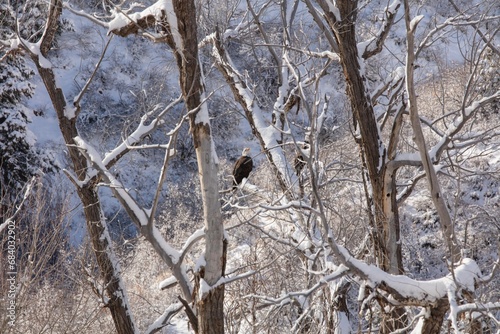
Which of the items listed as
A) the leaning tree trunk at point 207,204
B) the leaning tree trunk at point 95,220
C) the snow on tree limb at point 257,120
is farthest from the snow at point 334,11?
the leaning tree trunk at point 95,220

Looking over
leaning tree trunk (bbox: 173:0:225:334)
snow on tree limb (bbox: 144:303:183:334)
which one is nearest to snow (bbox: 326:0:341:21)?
leaning tree trunk (bbox: 173:0:225:334)

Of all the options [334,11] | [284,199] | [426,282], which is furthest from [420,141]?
[284,199]

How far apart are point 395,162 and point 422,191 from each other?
Answer: 822 cm

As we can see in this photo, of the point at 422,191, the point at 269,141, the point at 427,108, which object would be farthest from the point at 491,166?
the point at 269,141

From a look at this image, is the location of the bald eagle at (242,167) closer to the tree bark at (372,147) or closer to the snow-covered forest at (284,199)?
the snow-covered forest at (284,199)

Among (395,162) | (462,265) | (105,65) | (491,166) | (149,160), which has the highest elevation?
(105,65)

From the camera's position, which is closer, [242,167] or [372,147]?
[372,147]

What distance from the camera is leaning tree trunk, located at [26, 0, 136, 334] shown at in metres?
5.77

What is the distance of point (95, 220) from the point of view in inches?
229

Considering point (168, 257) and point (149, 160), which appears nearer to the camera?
point (168, 257)

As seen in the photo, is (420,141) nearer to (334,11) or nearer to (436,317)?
(436,317)

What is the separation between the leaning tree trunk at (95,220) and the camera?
18.9 feet

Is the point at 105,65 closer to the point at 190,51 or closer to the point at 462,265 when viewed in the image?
the point at 190,51

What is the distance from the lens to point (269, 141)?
20.7 ft
